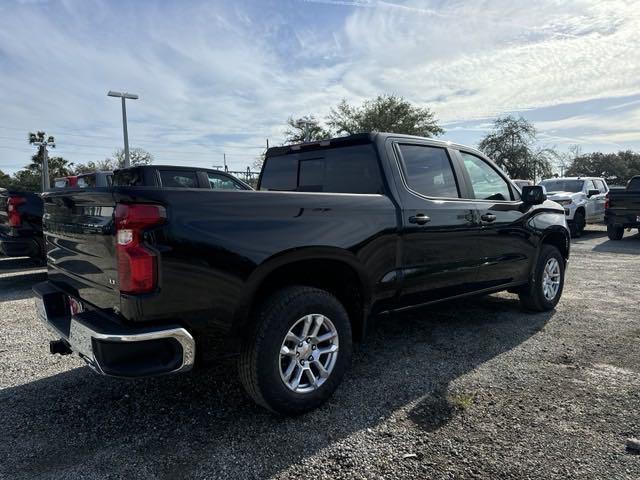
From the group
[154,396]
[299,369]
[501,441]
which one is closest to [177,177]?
[154,396]

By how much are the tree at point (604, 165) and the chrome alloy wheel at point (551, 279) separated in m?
Result: 59.5

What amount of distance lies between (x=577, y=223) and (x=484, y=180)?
11.2 m

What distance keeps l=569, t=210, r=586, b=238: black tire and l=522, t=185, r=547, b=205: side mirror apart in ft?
34.1

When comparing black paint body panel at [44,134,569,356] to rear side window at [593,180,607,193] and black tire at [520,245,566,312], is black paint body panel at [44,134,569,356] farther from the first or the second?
rear side window at [593,180,607,193]

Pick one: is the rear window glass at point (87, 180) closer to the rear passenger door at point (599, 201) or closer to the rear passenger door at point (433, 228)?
the rear passenger door at point (433, 228)

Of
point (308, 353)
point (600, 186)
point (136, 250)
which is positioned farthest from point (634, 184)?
point (136, 250)

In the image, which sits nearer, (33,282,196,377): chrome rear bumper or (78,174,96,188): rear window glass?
(33,282,196,377): chrome rear bumper

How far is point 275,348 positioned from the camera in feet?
8.61

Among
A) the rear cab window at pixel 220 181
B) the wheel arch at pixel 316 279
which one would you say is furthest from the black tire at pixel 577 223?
the wheel arch at pixel 316 279

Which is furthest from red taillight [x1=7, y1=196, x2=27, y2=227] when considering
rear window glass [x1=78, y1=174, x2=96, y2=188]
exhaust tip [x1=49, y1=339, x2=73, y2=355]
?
exhaust tip [x1=49, y1=339, x2=73, y2=355]

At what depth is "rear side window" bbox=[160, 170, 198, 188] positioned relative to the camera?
757 cm

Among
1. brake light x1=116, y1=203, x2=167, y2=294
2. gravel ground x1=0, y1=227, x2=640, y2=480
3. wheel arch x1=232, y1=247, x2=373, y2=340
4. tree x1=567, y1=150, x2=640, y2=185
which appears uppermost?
tree x1=567, y1=150, x2=640, y2=185

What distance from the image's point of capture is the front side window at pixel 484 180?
4258mm

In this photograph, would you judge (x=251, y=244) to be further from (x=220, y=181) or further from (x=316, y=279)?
(x=220, y=181)
